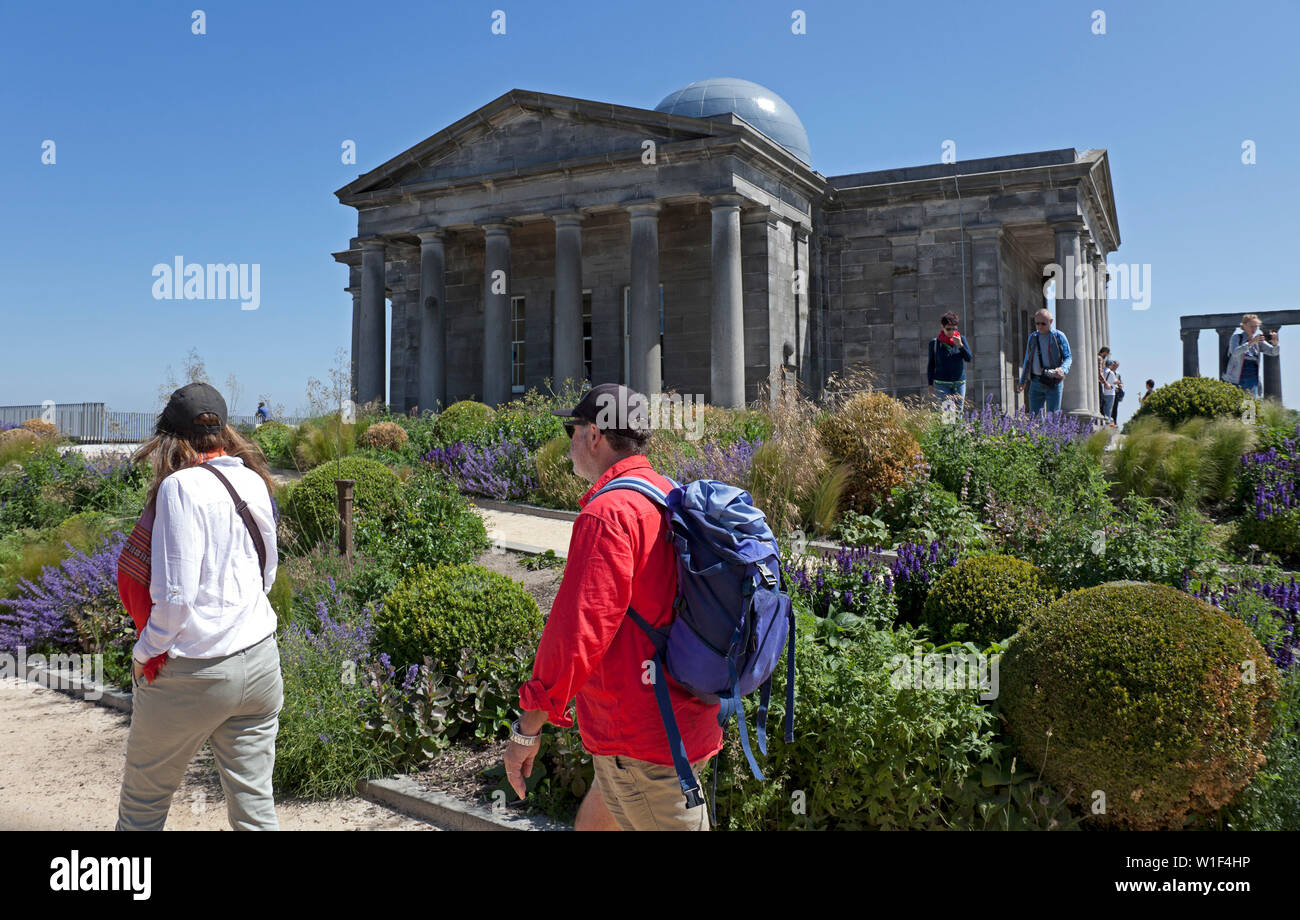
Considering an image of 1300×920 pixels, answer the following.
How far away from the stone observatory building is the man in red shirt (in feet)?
57.5

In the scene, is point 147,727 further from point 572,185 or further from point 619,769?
point 572,185

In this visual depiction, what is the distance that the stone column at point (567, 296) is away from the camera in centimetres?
2239

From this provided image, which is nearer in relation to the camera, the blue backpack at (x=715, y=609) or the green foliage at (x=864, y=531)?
the blue backpack at (x=715, y=609)

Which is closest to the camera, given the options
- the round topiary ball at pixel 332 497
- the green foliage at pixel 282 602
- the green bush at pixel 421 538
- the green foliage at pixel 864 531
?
the green foliage at pixel 282 602

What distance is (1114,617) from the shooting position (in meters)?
4.45

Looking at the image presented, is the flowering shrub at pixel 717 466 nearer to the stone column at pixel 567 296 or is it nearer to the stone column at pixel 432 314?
the stone column at pixel 567 296

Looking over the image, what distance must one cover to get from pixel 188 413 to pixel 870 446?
716 cm

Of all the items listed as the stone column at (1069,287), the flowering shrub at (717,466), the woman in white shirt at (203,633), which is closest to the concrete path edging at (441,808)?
the woman in white shirt at (203,633)

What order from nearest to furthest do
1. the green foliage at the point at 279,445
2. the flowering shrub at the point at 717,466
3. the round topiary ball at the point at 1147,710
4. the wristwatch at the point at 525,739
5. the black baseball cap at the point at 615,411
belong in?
the wristwatch at the point at 525,739 < the black baseball cap at the point at 615,411 < the round topiary ball at the point at 1147,710 < the flowering shrub at the point at 717,466 < the green foliage at the point at 279,445

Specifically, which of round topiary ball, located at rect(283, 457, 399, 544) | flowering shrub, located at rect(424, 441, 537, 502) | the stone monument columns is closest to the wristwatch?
round topiary ball, located at rect(283, 457, 399, 544)

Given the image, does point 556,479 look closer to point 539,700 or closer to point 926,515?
point 926,515

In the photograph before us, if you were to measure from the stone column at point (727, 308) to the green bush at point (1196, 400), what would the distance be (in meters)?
8.78
